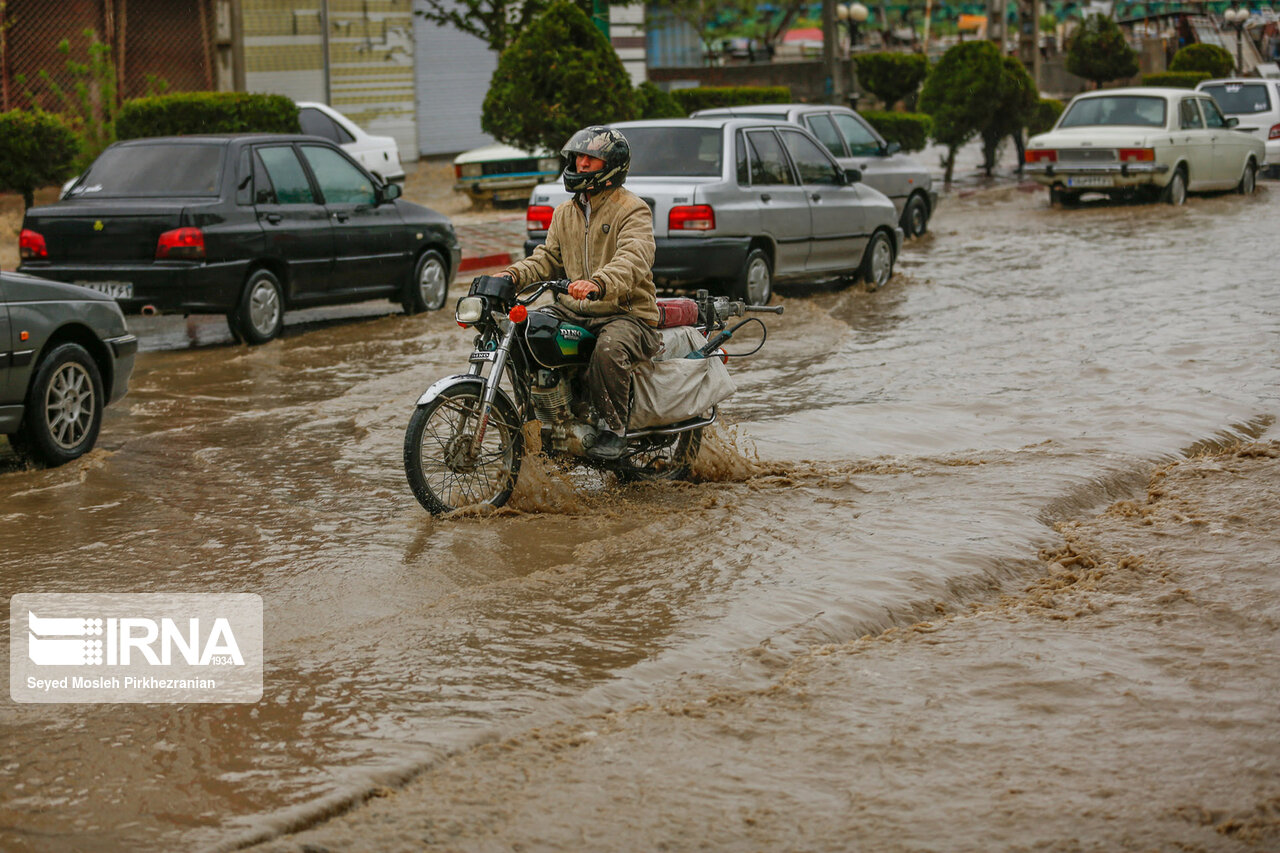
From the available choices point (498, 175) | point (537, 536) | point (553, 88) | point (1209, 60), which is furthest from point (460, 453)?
point (1209, 60)

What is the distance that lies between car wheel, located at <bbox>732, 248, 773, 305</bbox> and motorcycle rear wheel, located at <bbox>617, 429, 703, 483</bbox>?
539 centimetres

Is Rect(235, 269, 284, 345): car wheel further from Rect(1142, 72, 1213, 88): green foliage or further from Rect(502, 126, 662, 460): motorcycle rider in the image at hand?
Rect(1142, 72, 1213, 88): green foliage

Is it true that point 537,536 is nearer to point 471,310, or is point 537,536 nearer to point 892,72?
point 471,310

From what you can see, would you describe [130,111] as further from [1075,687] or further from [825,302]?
[1075,687]

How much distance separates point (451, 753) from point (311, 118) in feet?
58.1

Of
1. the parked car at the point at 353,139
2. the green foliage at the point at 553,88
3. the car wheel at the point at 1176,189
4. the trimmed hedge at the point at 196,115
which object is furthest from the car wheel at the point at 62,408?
the car wheel at the point at 1176,189

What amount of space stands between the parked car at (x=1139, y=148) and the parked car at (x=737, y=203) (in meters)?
8.31

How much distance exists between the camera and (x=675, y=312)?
→ 7.30 metres

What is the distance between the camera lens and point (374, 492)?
24.2 feet

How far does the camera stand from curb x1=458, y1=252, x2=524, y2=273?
16.8m

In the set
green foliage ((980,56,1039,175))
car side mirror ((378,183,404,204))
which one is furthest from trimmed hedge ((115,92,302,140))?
green foliage ((980,56,1039,175))

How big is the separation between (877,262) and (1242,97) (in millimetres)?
15499

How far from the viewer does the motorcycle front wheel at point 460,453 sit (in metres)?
6.50

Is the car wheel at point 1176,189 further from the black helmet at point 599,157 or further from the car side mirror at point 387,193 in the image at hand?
the black helmet at point 599,157
